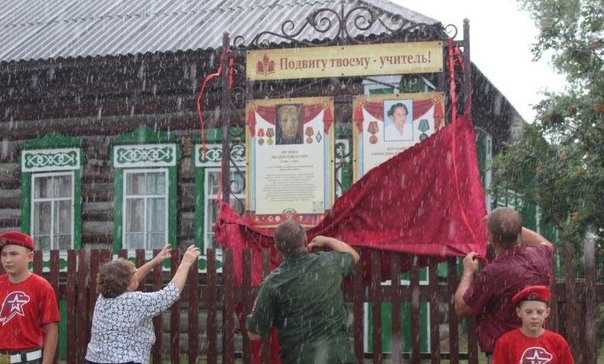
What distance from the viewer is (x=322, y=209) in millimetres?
7902

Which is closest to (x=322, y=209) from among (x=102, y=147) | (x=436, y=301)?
(x=436, y=301)

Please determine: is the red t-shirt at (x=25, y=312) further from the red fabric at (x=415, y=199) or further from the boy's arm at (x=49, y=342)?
the red fabric at (x=415, y=199)

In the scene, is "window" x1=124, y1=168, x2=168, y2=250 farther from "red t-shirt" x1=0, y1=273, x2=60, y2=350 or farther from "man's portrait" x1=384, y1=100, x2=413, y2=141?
"red t-shirt" x1=0, y1=273, x2=60, y2=350

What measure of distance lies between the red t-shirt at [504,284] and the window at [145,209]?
782cm

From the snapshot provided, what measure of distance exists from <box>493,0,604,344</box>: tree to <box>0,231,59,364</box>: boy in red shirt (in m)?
6.40

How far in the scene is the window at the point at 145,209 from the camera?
12250 millimetres

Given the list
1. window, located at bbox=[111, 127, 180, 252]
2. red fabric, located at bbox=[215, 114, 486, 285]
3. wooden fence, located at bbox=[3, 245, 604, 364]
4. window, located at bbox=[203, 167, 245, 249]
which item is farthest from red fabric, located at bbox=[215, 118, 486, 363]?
window, located at bbox=[111, 127, 180, 252]

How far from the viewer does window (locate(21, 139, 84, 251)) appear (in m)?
12.6

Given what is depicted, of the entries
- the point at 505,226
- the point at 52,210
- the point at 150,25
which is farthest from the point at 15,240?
the point at 150,25

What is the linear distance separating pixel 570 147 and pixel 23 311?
7.53m

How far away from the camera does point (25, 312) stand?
5496mm

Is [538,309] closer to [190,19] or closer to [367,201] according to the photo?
[367,201]

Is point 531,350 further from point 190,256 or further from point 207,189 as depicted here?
point 207,189

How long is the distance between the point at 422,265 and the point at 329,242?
99cm
